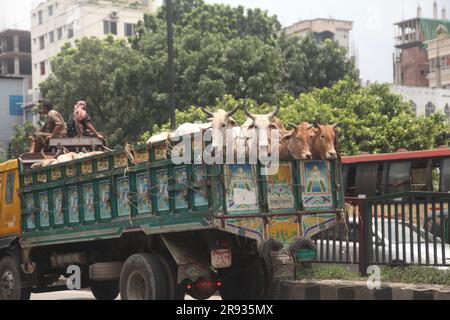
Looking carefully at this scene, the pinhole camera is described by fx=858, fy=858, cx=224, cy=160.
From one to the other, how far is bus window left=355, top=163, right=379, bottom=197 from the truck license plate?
14.1 meters

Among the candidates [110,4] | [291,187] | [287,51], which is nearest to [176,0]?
[287,51]

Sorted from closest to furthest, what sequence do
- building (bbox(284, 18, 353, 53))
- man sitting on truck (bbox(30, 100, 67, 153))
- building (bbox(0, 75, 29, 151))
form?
man sitting on truck (bbox(30, 100, 67, 153)) → building (bbox(0, 75, 29, 151)) → building (bbox(284, 18, 353, 53))

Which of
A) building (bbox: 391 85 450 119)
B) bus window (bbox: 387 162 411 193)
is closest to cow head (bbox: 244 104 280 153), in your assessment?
bus window (bbox: 387 162 411 193)

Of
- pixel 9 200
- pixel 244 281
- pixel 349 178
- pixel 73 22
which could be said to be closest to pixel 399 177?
pixel 349 178

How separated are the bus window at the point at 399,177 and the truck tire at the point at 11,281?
483 inches

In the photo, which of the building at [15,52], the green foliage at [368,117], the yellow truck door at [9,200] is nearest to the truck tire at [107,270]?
the yellow truck door at [9,200]

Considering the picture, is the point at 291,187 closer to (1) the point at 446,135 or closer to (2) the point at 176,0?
(1) the point at 446,135

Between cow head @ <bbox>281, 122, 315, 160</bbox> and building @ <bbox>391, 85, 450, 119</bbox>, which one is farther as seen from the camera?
building @ <bbox>391, 85, 450, 119</bbox>

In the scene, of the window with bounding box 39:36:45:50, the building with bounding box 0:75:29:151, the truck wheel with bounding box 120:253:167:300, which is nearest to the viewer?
the truck wheel with bounding box 120:253:167:300

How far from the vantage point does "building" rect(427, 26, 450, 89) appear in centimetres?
6919

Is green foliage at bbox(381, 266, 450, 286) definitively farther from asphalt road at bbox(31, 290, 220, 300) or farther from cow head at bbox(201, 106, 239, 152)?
asphalt road at bbox(31, 290, 220, 300)

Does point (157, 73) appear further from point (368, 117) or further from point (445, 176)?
point (445, 176)

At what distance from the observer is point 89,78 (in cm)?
3969
